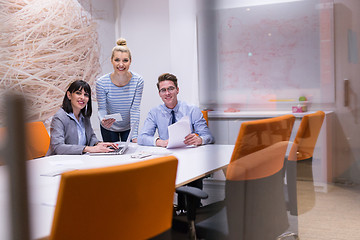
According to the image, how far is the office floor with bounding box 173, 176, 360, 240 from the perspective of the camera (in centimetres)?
112

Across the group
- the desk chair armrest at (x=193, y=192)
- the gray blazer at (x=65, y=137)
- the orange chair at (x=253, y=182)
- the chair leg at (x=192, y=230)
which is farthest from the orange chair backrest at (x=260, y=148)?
the gray blazer at (x=65, y=137)

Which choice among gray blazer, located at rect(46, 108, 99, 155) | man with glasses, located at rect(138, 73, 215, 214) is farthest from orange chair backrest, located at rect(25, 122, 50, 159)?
gray blazer, located at rect(46, 108, 99, 155)

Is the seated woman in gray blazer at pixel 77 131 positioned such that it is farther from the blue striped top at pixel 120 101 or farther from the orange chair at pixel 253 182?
the orange chair at pixel 253 182

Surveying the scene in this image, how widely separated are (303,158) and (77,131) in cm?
165

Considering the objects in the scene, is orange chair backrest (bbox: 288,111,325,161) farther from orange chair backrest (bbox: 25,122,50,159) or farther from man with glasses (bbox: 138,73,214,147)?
man with glasses (bbox: 138,73,214,147)

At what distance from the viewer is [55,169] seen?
146 cm

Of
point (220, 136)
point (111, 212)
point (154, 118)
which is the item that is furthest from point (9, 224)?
point (154, 118)

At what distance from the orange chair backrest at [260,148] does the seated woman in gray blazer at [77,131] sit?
1.25m

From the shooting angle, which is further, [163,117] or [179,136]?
[163,117]

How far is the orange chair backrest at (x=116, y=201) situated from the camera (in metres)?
0.84

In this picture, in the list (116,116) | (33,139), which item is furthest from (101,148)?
(33,139)

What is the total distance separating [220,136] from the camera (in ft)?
3.76

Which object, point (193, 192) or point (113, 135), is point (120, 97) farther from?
point (193, 192)

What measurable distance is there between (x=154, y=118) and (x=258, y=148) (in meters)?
1.45
